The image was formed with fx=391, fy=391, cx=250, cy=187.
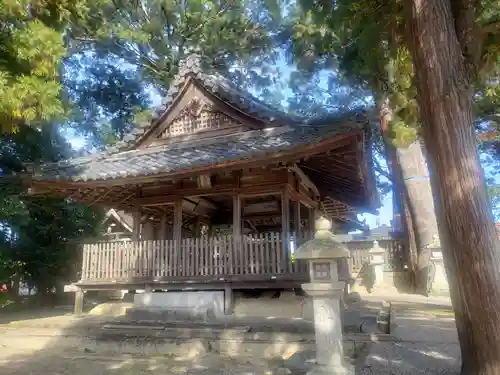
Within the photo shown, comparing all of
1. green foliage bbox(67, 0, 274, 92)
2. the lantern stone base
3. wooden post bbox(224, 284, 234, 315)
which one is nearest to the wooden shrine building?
wooden post bbox(224, 284, 234, 315)

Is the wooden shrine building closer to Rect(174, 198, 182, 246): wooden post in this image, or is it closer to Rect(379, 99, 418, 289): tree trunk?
Rect(174, 198, 182, 246): wooden post

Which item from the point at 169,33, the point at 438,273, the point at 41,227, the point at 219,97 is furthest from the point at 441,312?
the point at 169,33

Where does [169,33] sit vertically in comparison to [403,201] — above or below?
above

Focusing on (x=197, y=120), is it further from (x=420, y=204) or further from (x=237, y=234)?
(x=420, y=204)

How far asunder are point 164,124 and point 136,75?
541 inches

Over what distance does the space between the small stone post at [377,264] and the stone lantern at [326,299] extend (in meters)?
13.0

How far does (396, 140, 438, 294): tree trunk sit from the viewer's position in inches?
636

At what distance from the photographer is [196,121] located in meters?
11.2

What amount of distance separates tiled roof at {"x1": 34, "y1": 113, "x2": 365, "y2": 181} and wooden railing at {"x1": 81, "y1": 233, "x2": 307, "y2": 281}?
6.28 feet

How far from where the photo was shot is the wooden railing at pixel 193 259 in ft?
28.6

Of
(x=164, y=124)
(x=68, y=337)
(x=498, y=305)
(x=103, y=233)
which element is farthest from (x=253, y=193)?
(x=103, y=233)

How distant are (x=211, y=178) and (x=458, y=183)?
20.4 feet

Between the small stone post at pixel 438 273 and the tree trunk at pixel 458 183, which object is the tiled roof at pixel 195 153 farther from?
the small stone post at pixel 438 273

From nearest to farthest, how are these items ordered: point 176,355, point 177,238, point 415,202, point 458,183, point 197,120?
point 458,183
point 176,355
point 177,238
point 197,120
point 415,202
